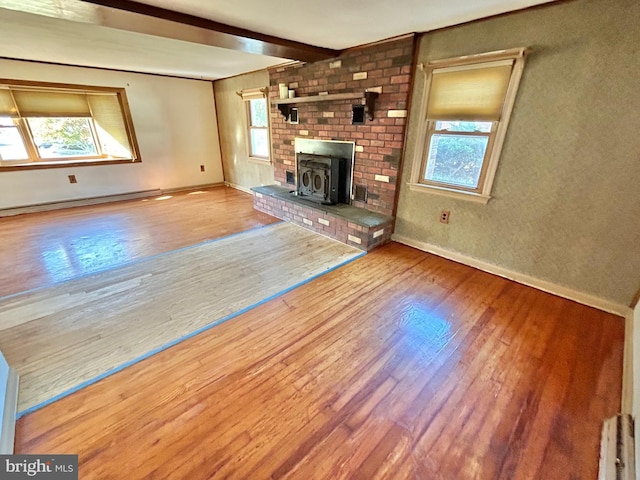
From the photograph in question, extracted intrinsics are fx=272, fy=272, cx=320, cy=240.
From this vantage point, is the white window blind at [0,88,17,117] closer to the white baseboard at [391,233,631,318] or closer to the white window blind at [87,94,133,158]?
the white window blind at [87,94,133,158]

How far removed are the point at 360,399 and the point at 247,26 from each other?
2965mm

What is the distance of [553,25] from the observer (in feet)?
6.40

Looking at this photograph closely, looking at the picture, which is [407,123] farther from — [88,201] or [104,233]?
[88,201]

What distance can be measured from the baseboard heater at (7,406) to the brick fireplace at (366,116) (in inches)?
109

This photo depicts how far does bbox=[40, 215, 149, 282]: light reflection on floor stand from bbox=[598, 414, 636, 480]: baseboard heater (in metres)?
3.71

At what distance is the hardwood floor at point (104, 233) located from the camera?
8.77ft

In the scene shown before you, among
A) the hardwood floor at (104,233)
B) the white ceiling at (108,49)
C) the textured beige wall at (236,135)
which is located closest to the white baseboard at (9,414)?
the hardwood floor at (104,233)

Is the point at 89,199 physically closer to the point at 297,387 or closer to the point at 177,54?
the point at 177,54

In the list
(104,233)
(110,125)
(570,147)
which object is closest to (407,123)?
→ (570,147)

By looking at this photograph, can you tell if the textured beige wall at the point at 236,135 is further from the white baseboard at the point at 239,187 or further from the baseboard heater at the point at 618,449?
the baseboard heater at the point at 618,449

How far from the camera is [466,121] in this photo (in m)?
2.48

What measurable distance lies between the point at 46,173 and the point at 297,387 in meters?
5.33

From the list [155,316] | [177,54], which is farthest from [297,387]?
[177,54]

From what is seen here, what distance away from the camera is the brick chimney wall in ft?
9.23
